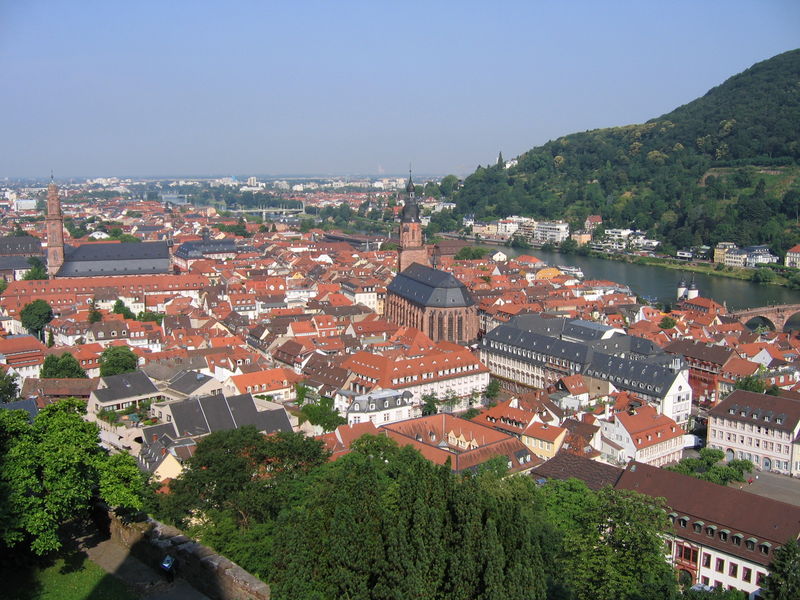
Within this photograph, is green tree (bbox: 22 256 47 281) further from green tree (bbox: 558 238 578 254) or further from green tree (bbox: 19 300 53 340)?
green tree (bbox: 558 238 578 254)

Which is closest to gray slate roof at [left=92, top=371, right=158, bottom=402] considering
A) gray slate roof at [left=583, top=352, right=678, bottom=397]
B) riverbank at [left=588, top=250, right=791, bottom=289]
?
gray slate roof at [left=583, top=352, right=678, bottom=397]

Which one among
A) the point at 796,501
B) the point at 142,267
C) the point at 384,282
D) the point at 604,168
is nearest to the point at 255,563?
the point at 796,501

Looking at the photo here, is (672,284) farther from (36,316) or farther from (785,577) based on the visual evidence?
(785,577)

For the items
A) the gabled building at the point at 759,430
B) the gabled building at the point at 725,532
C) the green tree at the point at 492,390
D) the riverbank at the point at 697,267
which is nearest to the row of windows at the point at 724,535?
the gabled building at the point at 725,532

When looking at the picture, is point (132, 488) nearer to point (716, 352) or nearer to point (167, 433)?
point (167, 433)

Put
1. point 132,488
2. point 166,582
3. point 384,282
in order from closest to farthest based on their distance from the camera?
point 166,582 → point 132,488 → point 384,282

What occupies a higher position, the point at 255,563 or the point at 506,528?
the point at 506,528
